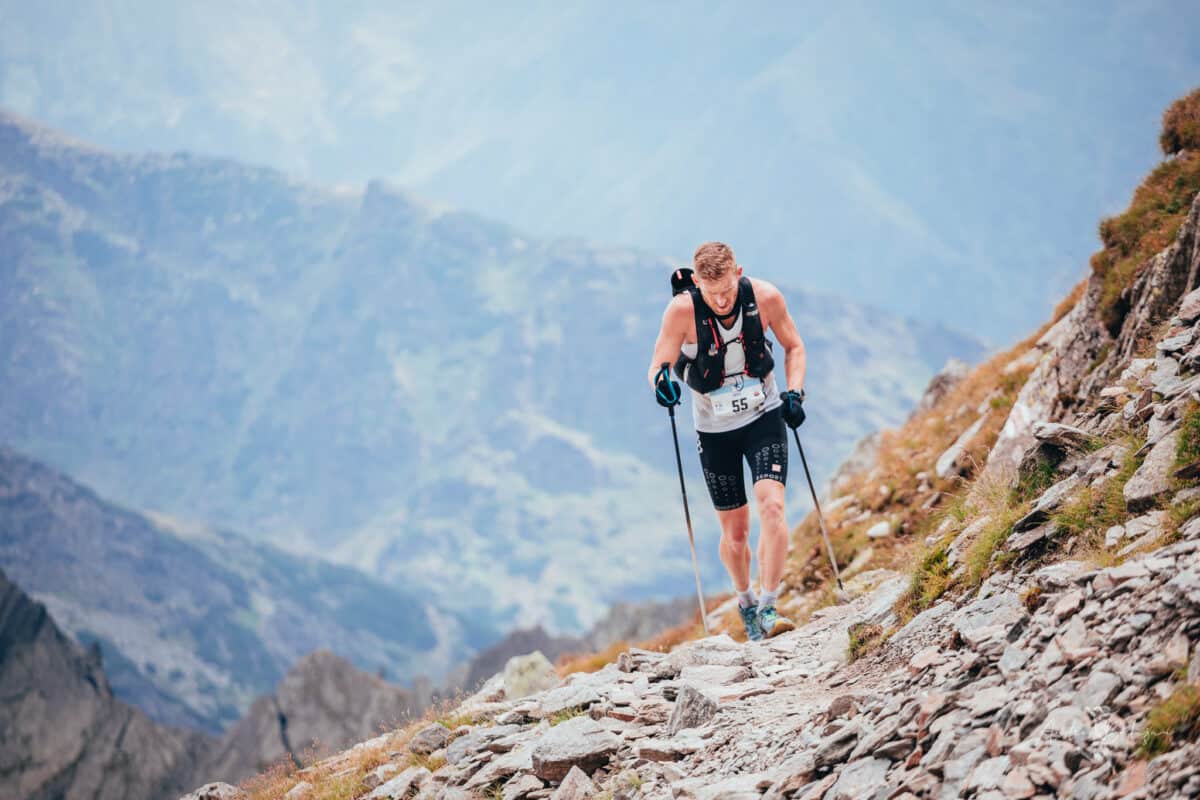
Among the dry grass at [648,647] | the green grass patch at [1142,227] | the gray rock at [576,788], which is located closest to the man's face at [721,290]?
the gray rock at [576,788]

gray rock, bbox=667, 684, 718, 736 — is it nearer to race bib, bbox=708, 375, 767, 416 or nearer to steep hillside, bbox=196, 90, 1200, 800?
steep hillside, bbox=196, 90, 1200, 800

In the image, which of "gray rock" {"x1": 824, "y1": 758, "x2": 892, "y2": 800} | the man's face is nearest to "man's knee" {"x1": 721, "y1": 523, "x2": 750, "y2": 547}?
the man's face

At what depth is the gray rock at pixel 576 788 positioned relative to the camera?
27.7 feet

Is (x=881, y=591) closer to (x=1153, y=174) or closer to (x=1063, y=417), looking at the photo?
(x=1063, y=417)

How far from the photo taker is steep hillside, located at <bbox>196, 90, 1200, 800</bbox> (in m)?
5.68

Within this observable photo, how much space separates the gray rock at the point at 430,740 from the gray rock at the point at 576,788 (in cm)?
287

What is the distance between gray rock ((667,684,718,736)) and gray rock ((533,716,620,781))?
0.53m

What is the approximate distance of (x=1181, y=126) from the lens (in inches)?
564

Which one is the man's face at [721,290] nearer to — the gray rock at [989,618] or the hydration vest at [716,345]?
the hydration vest at [716,345]

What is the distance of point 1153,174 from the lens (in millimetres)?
14523

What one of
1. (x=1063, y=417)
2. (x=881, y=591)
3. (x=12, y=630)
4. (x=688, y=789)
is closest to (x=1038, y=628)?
(x=688, y=789)

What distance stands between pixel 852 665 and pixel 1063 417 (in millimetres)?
5645

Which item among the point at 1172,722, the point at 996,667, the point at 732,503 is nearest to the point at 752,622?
the point at 732,503

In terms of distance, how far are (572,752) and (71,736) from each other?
180 m
